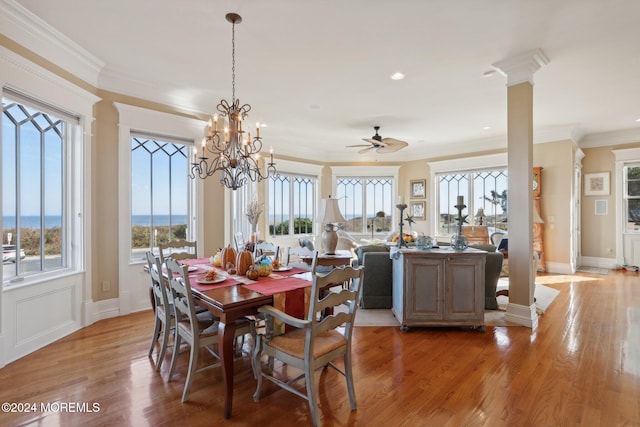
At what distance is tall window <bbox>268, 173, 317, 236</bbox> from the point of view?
7391 mm

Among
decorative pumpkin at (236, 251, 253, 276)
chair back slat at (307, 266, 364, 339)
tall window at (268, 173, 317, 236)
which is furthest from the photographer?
tall window at (268, 173, 317, 236)

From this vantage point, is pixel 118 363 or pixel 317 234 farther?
pixel 317 234

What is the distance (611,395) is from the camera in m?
2.20

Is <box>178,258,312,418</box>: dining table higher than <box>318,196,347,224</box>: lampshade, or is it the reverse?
<box>318,196,347,224</box>: lampshade

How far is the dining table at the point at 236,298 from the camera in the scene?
1.97 meters

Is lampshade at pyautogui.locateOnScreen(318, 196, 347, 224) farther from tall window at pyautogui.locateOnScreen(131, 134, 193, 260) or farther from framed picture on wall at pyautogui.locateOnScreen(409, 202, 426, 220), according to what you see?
framed picture on wall at pyautogui.locateOnScreen(409, 202, 426, 220)

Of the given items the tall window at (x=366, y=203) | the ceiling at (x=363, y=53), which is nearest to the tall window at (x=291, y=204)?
the tall window at (x=366, y=203)

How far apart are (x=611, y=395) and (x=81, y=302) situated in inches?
192

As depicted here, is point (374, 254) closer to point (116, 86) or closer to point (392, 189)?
point (116, 86)

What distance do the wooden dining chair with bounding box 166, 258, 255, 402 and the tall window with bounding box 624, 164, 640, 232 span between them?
8.11 meters

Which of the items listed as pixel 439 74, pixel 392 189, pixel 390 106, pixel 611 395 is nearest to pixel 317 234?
pixel 392 189

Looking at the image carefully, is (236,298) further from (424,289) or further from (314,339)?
(424,289)

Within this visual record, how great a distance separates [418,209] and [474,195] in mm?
1381

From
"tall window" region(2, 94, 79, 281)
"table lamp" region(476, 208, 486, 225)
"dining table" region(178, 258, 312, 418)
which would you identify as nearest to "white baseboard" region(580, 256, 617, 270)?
"table lamp" region(476, 208, 486, 225)
